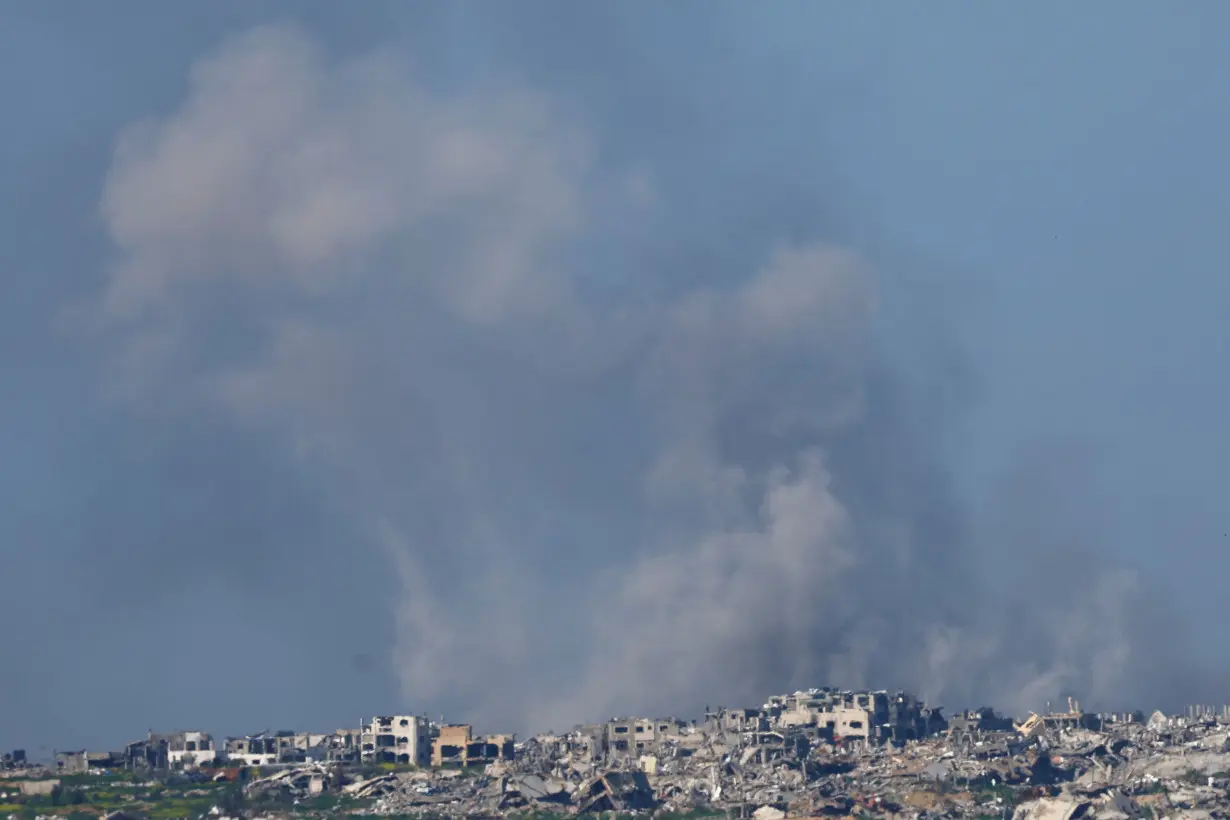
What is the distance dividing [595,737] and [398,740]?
35.8 feet

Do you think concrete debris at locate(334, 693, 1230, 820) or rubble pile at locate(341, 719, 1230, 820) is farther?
concrete debris at locate(334, 693, 1230, 820)

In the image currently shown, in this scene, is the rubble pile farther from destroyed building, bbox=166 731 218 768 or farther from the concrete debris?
destroyed building, bbox=166 731 218 768

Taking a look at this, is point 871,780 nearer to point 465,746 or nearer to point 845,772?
point 845,772

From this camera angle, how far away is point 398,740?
407 ft

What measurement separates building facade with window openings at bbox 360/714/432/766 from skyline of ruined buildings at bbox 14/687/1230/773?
0.05 metres

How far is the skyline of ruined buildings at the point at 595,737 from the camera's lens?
397ft

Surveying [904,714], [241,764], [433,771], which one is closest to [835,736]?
[904,714]

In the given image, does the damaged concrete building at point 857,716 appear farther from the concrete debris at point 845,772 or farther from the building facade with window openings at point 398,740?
the building facade with window openings at point 398,740

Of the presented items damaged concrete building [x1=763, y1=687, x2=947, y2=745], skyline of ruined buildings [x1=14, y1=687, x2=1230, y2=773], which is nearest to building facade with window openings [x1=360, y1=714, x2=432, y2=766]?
skyline of ruined buildings [x1=14, y1=687, x2=1230, y2=773]

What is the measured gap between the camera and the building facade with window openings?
123 metres

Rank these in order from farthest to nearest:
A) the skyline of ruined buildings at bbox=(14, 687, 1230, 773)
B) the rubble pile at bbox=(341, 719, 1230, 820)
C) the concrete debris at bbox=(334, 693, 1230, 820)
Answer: the skyline of ruined buildings at bbox=(14, 687, 1230, 773)
the concrete debris at bbox=(334, 693, 1230, 820)
the rubble pile at bbox=(341, 719, 1230, 820)

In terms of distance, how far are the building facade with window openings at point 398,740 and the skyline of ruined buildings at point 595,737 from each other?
5 cm

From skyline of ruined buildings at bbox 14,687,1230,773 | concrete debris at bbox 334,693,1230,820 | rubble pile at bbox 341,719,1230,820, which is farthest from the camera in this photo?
skyline of ruined buildings at bbox 14,687,1230,773

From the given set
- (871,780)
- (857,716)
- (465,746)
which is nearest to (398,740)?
(465,746)
